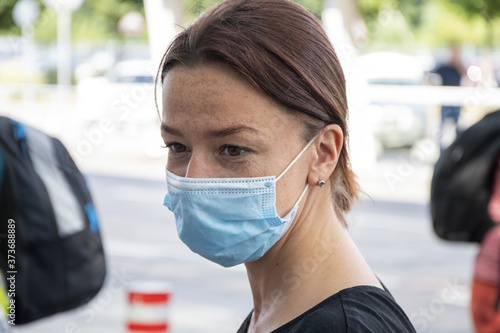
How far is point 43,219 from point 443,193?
219 cm

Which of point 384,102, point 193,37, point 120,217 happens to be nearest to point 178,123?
point 193,37

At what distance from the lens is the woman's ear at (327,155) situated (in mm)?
1844

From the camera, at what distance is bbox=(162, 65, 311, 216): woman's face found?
1.71m

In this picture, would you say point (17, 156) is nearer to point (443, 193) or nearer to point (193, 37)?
point (193, 37)

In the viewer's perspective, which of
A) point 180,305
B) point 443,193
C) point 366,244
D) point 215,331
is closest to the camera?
point 443,193

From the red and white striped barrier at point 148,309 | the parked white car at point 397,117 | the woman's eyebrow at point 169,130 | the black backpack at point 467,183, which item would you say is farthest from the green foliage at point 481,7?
the woman's eyebrow at point 169,130

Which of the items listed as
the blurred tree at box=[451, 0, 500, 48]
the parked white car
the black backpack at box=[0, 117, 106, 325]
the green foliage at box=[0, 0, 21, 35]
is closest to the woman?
the black backpack at box=[0, 117, 106, 325]

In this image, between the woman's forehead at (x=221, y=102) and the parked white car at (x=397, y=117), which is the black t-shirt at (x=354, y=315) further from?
the parked white car at (x=397, y=117)

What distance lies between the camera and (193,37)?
1816mm

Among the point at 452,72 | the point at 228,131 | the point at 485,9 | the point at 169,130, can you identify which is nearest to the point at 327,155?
the point at 228,131

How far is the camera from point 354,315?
153 cm

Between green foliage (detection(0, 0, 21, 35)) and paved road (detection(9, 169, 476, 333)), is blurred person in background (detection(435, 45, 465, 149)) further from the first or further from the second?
green foliage (detection(0, 0, 21, 35))

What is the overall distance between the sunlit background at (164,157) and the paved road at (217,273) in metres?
0.02

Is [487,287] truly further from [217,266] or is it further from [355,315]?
[217,266]
